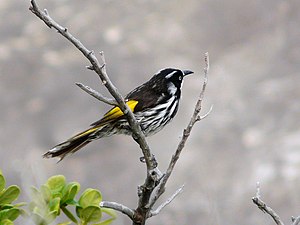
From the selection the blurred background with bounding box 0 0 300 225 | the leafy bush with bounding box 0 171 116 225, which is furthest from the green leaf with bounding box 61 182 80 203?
the blurred background with bounding box 0 0 300 225

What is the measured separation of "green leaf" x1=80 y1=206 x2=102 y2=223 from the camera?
249 cm

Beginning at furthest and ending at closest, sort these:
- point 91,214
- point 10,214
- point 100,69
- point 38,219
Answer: point 100,69 → point 91,214 → point 10,214 → point 38,219

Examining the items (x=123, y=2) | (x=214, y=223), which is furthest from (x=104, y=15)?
(x=214, y=223)

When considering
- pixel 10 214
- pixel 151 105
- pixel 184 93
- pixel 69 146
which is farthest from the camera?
pixel 184 93

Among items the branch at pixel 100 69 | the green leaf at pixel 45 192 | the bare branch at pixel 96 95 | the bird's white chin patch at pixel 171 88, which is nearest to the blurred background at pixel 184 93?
the bird's white chin patch at pixel 171 88

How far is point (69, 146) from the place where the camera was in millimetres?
4238

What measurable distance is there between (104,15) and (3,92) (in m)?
2.42

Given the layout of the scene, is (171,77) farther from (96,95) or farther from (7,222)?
(7,222)

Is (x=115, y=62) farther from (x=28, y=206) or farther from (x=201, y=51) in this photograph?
(x=28, y=206)

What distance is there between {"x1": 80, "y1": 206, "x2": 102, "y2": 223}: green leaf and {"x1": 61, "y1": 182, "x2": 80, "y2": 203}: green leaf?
6 cm

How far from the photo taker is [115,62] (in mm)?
11180

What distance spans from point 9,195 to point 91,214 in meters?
0.25

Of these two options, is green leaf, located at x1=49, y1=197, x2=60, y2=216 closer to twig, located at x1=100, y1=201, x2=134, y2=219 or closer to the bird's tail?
twig, located at x1=100, y1=201, x2=134, y2=219

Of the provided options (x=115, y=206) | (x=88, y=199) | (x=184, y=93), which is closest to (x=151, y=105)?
(x=115, y=206)
